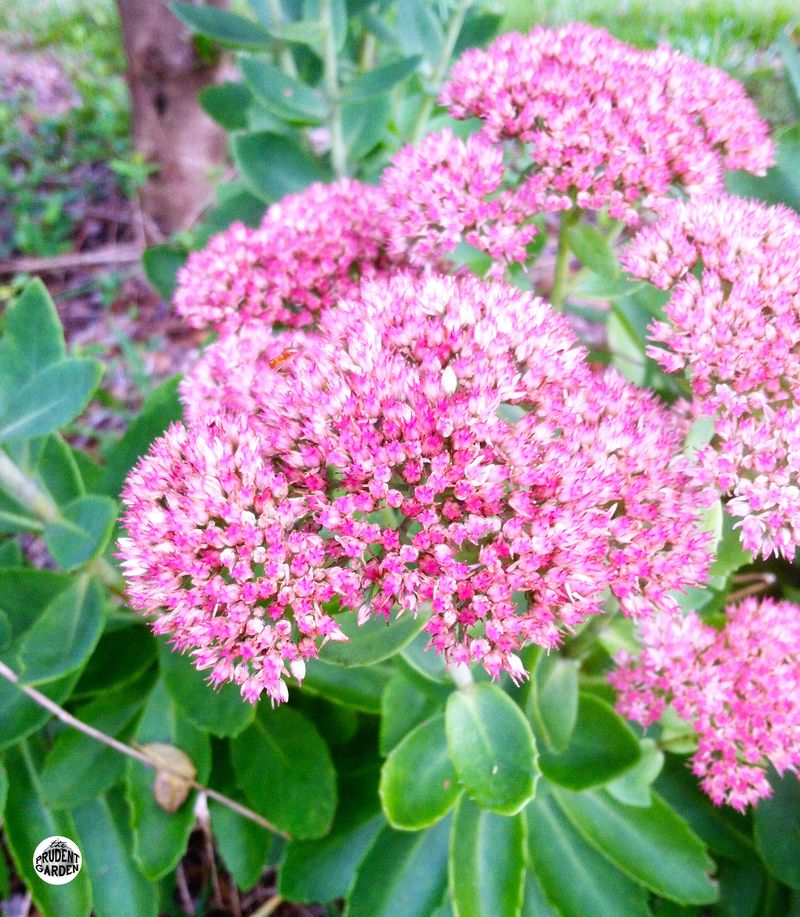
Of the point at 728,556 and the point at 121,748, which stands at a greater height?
the point at 728,556

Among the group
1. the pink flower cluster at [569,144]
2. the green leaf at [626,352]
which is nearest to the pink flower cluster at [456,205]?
the pink flower cluster at [569,144]

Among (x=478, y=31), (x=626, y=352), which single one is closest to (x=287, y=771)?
(x=626, y=352)

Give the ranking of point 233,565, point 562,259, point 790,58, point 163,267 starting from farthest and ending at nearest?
point 163,267
point 790,58
point 562,259
point 233,565

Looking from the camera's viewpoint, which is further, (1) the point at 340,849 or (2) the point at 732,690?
(1) the point at 340,849

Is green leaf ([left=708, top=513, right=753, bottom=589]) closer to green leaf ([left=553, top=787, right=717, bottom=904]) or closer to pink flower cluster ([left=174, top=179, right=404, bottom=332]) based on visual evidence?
green leaf ([left=553, top=787, right=717, bottom=904])

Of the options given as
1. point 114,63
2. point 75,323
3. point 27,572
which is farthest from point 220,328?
point 114,63

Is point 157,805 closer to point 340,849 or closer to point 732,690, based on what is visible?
point 340,849
